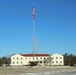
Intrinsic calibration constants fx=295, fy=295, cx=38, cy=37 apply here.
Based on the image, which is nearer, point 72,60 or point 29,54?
point 72,60

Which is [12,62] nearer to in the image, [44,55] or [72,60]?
[44,55]

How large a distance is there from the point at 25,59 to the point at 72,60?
118ft

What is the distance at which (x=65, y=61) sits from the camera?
186875 mm

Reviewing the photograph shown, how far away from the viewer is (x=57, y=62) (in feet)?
609

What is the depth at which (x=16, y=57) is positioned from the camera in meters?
185

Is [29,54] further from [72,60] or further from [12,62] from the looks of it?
[72,60]

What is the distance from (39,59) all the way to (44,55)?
17.9 feet

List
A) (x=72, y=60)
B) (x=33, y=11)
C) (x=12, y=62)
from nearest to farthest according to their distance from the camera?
(x=33, y=11) → (x=72, y=60) → (x=12, y=62)

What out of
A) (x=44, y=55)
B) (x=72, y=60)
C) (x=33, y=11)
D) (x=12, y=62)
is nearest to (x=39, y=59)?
(x=44, y=55)

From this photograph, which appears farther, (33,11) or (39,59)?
(39,59)

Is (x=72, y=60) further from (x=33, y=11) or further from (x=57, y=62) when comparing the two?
(x=33, y=11)

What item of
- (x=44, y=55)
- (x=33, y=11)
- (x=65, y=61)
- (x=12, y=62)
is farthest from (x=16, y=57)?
(x=33, y=11)

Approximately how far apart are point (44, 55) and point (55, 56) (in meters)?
7.26

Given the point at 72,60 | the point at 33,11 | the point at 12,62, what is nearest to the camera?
the point at 33,11
